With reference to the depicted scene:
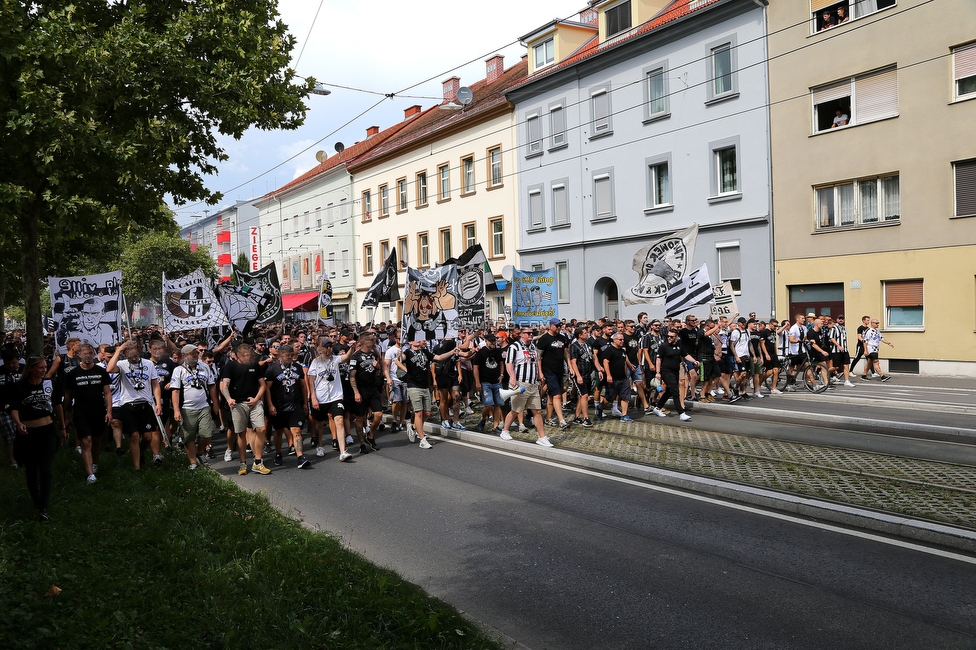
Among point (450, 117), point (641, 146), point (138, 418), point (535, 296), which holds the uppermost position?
point (450, 117)

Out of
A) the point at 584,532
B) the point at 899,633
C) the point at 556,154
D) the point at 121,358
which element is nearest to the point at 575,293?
the point at 556,154

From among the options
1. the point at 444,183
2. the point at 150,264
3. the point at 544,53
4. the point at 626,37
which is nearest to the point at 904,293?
the point at 626,37

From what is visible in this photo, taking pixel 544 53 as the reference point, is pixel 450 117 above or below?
below

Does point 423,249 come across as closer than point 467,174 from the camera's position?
No

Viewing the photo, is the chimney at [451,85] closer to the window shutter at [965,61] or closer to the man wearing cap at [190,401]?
the window shutter at [965,61]

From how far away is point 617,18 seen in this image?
96.3 feet

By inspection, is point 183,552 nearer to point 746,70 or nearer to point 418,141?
point 746,70

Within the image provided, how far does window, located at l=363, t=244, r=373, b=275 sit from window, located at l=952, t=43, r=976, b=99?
3293 cm

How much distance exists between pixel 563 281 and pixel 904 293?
13.8 meters

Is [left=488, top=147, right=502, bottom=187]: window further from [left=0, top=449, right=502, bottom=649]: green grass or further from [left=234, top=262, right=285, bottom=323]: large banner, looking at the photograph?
[left=0, top=449, right=502, bottom=649]: green grass

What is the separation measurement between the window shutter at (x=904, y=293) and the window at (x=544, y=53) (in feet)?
58.4

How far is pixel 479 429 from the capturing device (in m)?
13.0

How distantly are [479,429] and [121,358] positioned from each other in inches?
229

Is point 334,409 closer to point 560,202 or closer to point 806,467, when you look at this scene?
point 806,467
